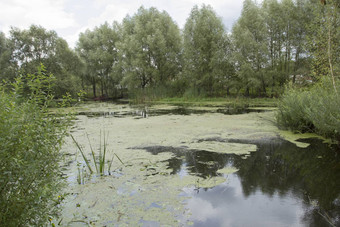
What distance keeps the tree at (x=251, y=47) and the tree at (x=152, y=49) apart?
6119 millimetres

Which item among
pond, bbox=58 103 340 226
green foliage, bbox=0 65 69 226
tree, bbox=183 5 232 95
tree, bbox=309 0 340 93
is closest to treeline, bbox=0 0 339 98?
tree, bbox=183 5 232 95

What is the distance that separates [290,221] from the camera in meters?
2.44

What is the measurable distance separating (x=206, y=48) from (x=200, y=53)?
2.04 ft

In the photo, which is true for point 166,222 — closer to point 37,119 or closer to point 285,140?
point 37,119

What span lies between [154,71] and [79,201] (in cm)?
1958

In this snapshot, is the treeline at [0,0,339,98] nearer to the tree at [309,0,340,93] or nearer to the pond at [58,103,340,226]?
the tree at [309,0,340,93]

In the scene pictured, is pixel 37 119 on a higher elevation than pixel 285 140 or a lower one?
higher

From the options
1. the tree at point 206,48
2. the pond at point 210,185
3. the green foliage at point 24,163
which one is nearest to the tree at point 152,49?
the tree at point 206,48

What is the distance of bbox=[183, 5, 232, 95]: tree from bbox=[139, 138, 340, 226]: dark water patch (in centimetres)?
1489

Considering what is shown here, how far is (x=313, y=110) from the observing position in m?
4.95

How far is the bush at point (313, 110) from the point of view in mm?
4395

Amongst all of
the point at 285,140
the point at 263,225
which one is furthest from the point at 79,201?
the point at 285,140

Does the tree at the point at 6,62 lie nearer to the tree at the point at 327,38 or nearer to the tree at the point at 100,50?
the tree at the point at 100,50

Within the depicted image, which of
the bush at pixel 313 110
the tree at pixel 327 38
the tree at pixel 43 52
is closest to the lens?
the bush at pixel 313 110
